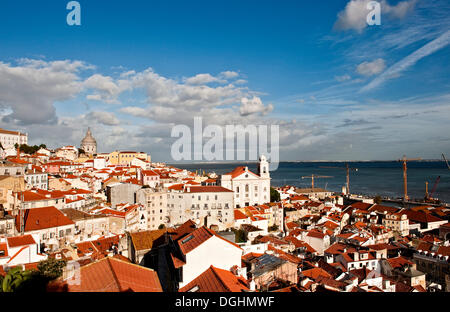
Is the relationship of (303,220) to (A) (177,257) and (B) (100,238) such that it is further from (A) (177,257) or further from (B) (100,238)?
(A) (177,257)

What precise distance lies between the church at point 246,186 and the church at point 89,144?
50344 mm

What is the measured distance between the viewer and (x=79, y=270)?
6273mm

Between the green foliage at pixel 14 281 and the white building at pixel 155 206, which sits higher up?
the green foliage at pixel 14 281

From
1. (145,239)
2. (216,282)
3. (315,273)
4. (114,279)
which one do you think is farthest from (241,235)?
(114,279)

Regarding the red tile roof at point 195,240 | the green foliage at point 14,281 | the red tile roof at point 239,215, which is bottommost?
the red tile roof at point 239,215

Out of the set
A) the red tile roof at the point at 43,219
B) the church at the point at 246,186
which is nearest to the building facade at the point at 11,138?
the church at the point at 246,186

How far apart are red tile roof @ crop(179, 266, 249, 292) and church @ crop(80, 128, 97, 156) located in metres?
72.4

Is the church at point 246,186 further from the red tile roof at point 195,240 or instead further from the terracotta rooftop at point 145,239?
the red tile roof at point 195,240

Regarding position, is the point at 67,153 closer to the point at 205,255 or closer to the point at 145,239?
the point at 145,239

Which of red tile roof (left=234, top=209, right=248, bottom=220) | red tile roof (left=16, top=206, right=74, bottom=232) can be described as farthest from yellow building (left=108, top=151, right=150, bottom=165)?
red tile roof (left=16, top=206, right=74, bottom=232)

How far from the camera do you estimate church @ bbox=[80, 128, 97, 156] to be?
73812 millimetres

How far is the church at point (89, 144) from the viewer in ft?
242

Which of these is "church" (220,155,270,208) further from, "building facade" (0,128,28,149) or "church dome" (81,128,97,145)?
"church dome" (81,128,97,145)
